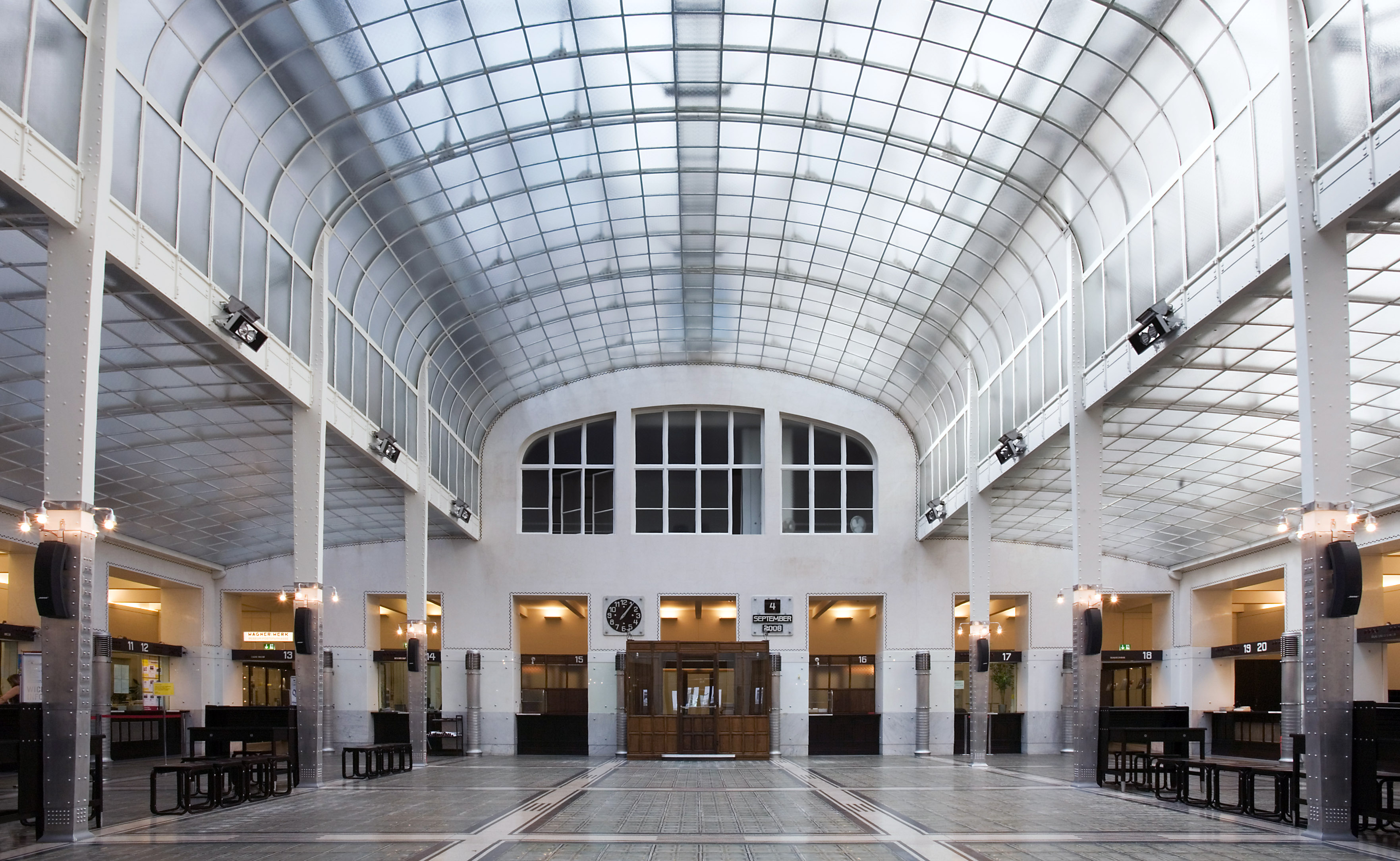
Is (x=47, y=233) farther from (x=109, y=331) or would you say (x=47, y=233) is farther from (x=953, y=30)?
(x=953, y=30)

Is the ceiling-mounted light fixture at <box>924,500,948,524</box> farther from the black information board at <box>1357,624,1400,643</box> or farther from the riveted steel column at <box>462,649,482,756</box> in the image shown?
the riveted steel column at <box>462,649,482,756</box>

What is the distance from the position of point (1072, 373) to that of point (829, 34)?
10187 mm

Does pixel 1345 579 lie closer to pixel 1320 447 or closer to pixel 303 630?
pixel 1320 447

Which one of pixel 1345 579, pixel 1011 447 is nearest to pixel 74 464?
pixel 1345 579

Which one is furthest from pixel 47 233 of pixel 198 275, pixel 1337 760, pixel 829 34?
pixel 1337 760

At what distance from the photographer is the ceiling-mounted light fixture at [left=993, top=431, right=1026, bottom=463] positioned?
34.7 meters

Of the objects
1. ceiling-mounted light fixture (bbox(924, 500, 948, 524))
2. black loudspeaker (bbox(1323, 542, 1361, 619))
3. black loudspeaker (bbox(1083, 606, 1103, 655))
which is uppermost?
ceiling-mounted light fixture (bbox(924, 500, 948, 524))

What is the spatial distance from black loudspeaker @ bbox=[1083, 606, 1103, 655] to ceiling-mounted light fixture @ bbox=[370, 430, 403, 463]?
1993 centimetres

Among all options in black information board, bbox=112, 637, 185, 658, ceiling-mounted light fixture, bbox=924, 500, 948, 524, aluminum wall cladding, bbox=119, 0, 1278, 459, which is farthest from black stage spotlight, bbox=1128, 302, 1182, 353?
black information board, bbox=112, 637, 185, 658

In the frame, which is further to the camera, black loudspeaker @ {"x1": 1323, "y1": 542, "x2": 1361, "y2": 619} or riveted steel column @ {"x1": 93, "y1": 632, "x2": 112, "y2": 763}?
riveted steel column @ {"x1": 93, "y1": 632, "x2": 112, "y2": 763}

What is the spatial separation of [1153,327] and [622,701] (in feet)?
102

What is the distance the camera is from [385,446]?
35.4m

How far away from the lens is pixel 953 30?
27.3m

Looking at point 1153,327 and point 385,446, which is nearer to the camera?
point 1153,327
